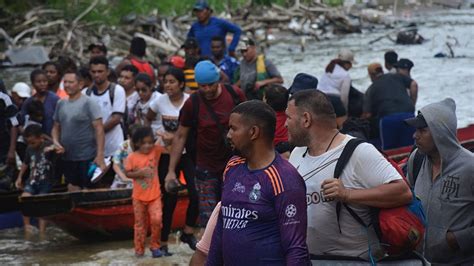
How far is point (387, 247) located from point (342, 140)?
0.56 metres

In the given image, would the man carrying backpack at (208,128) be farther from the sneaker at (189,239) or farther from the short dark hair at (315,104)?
the short dark hair at (315,104)

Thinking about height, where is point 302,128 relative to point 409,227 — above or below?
above

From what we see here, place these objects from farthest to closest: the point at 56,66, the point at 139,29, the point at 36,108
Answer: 1. the point at 139,29
2. the point at 56,66
3. the point at 36,108

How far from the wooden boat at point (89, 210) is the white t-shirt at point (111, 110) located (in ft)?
2.85

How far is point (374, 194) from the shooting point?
15.5 ft

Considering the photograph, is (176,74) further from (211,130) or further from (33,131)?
(33,131)

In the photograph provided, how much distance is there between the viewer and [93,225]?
10.4m

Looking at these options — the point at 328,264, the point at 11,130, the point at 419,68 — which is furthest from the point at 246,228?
the point at 419,68

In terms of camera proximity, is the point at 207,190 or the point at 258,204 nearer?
the point at 258,204

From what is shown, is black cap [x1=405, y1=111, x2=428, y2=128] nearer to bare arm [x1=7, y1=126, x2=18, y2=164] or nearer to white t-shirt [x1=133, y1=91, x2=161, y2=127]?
white t-shirt [x1=133, y1=91, x2=161, y2=127]

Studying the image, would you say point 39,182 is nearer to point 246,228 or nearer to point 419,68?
point 246,228

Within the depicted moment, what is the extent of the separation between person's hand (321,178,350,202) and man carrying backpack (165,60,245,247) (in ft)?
11.9

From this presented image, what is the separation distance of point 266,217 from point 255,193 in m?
0.12

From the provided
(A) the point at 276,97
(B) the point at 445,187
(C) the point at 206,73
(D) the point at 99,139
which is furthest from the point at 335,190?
(D) the point at 99,139
